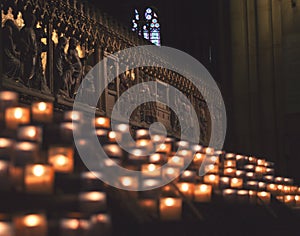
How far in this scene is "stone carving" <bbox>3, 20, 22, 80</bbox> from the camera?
624 centimetres

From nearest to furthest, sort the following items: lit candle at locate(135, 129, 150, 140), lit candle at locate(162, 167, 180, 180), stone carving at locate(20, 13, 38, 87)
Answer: lit candle at locate(162, 167, 180, 180)
lit candle at locate(135, 129, 150, 140)
stone carving at locate(20, 13, 38, 87)

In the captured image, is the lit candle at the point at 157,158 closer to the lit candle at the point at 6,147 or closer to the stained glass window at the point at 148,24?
the lit candle at the point at 6,147

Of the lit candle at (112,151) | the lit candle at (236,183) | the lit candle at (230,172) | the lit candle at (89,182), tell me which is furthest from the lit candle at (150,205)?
the lit candle at (230,172)

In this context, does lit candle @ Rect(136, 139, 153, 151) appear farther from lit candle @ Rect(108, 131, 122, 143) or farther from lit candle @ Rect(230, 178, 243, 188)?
lit candle @ Rect(230, 178, 243, 188)

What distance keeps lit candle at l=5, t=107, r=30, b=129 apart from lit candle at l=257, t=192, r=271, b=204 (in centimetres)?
317

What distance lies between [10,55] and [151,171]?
2324mm

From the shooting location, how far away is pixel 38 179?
333 centimetres

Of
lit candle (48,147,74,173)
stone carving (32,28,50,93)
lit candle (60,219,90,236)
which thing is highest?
stone carving (32,28,50,93)

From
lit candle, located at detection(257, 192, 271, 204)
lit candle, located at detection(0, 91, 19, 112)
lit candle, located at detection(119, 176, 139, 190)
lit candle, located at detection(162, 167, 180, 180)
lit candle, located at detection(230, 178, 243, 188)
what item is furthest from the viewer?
lit candle, located at detection(257, 192, 271, 204)

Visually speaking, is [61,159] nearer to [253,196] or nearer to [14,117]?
[14,117]

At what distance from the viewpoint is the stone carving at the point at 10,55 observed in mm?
6238

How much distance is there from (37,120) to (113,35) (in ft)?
14.6

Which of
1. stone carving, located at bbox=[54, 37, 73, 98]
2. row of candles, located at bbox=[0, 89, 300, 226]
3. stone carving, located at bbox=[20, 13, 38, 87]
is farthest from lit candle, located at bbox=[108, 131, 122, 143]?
stone carving, located at bbox=[54, 37, 73, 98]

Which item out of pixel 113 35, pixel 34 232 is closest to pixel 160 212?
pixel 34 232
